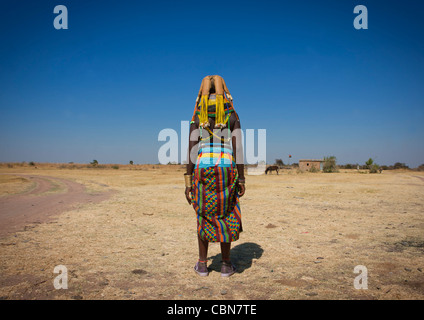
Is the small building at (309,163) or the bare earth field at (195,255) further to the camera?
the small building at (309,163)

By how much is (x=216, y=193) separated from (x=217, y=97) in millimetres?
1251

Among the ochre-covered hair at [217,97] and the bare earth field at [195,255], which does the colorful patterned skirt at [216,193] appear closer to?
the ochre-covered hair at [217,97]

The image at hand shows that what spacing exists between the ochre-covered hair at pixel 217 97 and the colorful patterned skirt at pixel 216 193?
333mm

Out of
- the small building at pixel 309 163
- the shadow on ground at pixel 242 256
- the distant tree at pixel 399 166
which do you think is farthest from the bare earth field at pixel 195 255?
the distant tree at pixel 399 166

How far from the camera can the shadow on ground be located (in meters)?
3.76

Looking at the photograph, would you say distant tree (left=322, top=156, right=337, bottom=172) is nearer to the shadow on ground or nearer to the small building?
the small building

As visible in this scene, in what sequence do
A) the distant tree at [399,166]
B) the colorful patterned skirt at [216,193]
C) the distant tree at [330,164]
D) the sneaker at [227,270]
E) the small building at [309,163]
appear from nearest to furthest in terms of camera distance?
1. the colorful patterned skirt at [216,193]
2. the sneaker at [227,270]
3. the distant tree at [330,164]
4. the small building at [309,163]
5. the distant tree at [399,166]

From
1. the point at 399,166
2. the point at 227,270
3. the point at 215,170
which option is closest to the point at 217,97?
the point at 215,170

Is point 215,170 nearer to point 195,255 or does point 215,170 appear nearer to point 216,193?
point 216,193

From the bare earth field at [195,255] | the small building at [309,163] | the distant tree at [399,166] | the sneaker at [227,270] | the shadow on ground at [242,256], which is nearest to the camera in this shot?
the bare earth field at [195,255]

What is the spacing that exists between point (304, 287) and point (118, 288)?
2.13m

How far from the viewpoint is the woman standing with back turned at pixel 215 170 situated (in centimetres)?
326

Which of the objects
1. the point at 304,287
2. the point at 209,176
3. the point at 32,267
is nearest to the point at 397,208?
the point at 304,287
